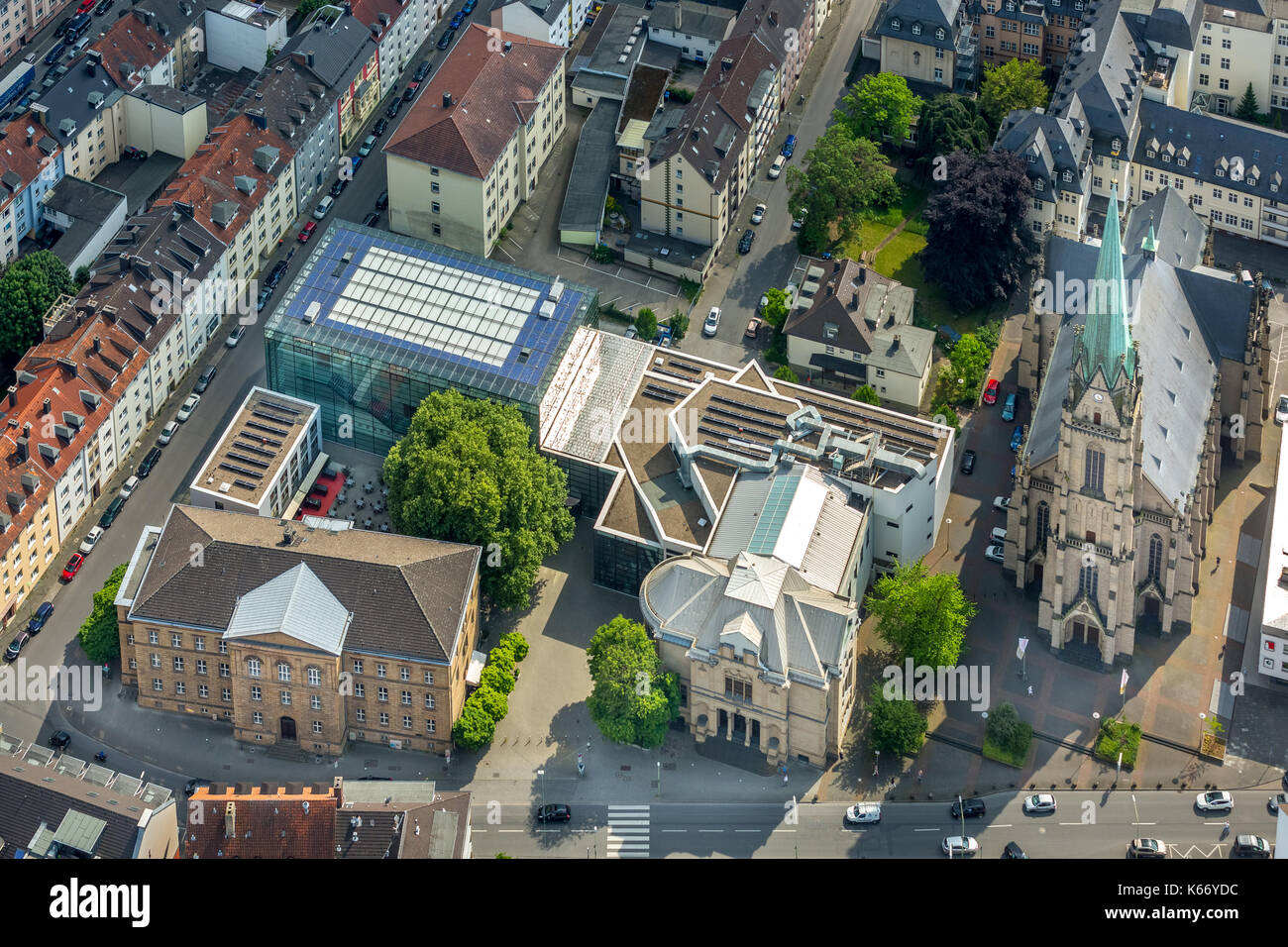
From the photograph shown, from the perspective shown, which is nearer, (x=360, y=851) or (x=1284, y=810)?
(x=1284, y=810)
